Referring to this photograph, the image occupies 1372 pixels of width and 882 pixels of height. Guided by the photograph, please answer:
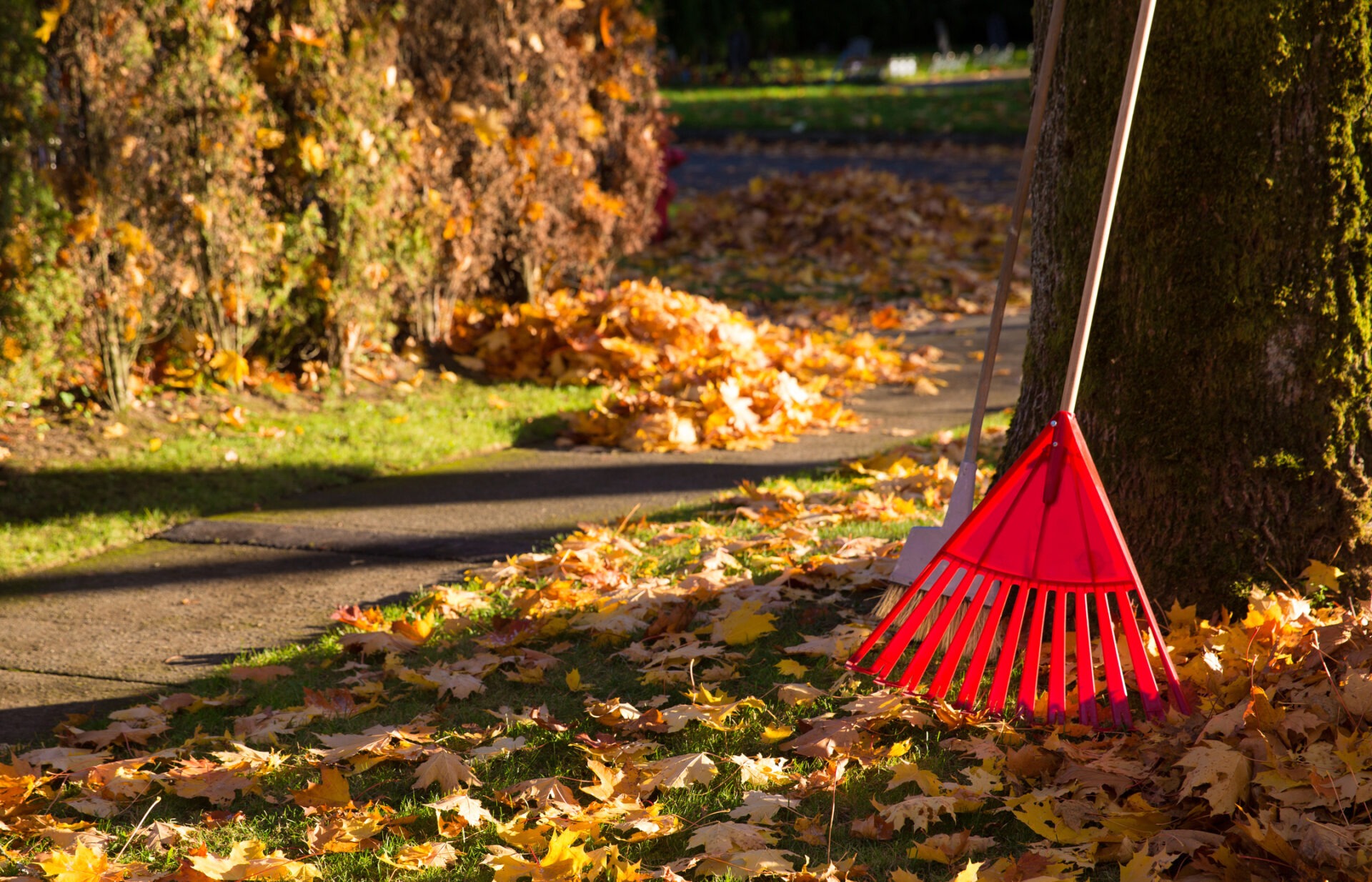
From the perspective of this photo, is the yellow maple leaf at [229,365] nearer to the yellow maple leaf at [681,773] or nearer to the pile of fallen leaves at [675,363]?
the pile of fallen leaves at [675,363]

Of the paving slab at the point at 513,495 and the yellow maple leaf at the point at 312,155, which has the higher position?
the yellow maple leaf at the point at 312,155

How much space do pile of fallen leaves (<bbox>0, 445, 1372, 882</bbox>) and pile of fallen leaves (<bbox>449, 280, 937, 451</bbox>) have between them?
249 centimetres

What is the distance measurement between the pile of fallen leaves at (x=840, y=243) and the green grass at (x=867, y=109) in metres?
10.9

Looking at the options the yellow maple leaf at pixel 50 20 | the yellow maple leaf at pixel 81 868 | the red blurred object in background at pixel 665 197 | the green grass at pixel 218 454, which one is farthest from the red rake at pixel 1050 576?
the red blurred object in background at pixel 665 197

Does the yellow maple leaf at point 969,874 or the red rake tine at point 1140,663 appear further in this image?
the red rake tine at point 1140,663

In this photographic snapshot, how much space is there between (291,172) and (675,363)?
6.96ft

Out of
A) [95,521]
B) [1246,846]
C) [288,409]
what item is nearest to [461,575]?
[95,521]

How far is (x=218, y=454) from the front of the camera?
549 cm

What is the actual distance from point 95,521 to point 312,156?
84.0 inches

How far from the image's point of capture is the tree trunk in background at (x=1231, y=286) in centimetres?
298

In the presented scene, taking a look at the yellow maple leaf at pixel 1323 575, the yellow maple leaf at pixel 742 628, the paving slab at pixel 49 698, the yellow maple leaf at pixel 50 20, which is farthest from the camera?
the yellow maple leaf at pixel 50 20

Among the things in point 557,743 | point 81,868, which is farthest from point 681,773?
point 81,868

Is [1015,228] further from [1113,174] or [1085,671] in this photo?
[1085,671]

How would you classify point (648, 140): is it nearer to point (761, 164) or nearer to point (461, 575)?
point (461, 575)
